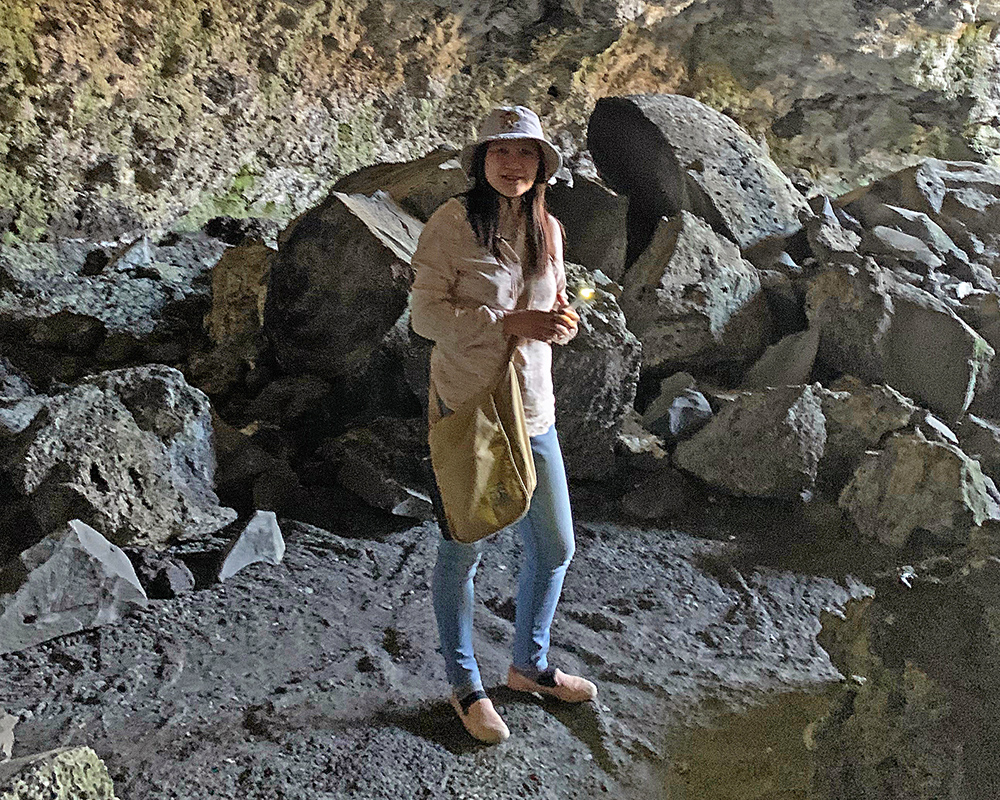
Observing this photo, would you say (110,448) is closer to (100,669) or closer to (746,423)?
(100,669)

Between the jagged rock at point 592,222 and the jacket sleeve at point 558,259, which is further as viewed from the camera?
the jagged rock at point 592,222

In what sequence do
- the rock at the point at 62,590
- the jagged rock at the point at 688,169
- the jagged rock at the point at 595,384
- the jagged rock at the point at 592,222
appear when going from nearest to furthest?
the rock at the point at 62,590 → the jagged rock at the point at 595,384 → the jagged rock at the point at 592,222 → the jagged rock at the point at 688,169

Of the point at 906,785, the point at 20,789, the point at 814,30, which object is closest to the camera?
the point at 20,789

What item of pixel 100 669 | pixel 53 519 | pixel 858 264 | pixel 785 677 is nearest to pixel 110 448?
pixel 53 519

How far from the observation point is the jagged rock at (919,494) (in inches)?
117

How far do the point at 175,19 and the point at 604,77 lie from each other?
3638mm

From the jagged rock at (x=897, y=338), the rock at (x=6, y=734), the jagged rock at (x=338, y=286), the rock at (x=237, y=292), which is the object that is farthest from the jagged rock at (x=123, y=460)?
the jagged rock at (x=897, y=338)

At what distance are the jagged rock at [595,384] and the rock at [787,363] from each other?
0.98 metres

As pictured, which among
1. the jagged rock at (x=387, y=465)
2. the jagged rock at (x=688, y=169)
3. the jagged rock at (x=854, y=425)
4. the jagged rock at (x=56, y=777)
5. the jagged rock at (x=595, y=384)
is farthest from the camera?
the jagged rock at (x=688, y=169)

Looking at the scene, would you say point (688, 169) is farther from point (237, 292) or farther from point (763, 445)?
point (237, 292)

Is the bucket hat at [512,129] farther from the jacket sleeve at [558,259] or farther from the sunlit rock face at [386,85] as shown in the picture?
the sunlit rock face at [386,85]

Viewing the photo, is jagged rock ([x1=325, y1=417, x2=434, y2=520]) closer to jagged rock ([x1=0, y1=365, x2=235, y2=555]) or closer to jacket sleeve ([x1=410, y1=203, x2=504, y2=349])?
jagged rock ([x1=0, y1=365, x2=235, y2=555])

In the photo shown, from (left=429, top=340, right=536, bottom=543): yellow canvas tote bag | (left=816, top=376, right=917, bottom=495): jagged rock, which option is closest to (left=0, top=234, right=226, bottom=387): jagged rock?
(left=429, top=340, right=536, bottom=543): yellow canvas tote bag

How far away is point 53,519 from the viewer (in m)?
2.67
